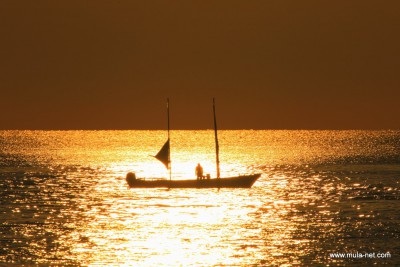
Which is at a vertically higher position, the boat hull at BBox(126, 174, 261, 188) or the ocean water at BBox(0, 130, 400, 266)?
the boat hull at BBox(126, 174, 261, 188)

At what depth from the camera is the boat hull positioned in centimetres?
9569

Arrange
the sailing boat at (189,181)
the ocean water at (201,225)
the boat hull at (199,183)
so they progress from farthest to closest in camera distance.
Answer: the boat hull at (199,183) → the sailing boat at (189,181) → the ocean water at (201,225)

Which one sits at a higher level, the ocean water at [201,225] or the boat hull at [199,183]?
the boat hull at [199,183]

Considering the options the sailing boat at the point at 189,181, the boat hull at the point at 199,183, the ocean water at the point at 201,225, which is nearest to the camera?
the ocean water at the point at 201,225

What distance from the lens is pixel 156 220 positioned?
2842 inches

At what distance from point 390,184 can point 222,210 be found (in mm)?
37712

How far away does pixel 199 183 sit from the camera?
95375mm

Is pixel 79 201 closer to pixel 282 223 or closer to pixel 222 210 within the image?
pixel 222 210

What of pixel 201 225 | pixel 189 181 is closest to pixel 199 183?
pixel 189 181

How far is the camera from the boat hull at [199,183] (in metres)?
95.7

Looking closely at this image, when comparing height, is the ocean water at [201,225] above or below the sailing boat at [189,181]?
below

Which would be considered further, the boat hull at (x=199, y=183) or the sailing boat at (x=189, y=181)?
the boat hull at (x=199, y=183)

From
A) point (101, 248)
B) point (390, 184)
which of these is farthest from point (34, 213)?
point (390, 184)

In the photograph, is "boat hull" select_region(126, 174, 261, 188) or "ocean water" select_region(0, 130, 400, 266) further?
"boat hull" select_region(126, 174, 261, 188)
